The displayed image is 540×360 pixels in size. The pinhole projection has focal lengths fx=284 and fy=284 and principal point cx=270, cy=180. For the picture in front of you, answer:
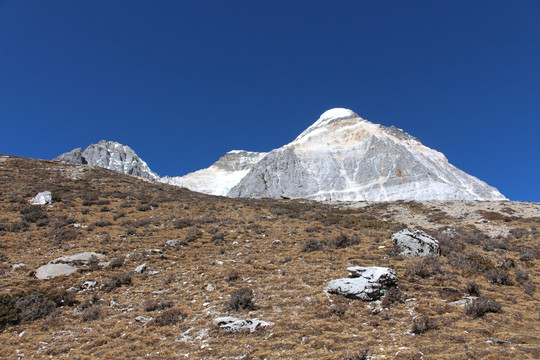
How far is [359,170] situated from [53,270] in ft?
469

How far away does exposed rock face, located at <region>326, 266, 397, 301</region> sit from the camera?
1065 cm

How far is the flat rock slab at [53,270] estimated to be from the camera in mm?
13278

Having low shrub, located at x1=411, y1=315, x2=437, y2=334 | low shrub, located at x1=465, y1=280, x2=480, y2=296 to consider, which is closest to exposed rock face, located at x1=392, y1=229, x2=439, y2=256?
low shrub, located at x1=465, y1=280, x2=480, y2=296

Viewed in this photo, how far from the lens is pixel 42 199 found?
25.4 meters

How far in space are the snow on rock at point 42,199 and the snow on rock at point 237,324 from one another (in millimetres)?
24006

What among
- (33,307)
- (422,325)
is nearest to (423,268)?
(422,325)

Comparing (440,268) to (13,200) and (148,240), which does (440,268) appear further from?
(13,200)

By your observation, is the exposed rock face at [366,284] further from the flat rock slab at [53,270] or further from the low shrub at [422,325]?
the flat rock slab at [53,270]

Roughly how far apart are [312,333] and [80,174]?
43.6 metres

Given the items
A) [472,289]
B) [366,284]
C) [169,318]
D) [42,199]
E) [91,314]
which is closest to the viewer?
[169,318]

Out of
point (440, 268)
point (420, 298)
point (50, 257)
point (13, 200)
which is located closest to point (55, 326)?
point (50, 257)

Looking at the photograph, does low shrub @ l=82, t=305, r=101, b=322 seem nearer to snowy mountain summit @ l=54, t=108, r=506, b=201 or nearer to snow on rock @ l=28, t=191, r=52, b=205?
snow on rock @ l=28, t=191, r=52, b=205

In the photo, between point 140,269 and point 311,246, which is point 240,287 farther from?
point 311,246

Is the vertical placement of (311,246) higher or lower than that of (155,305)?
higher
